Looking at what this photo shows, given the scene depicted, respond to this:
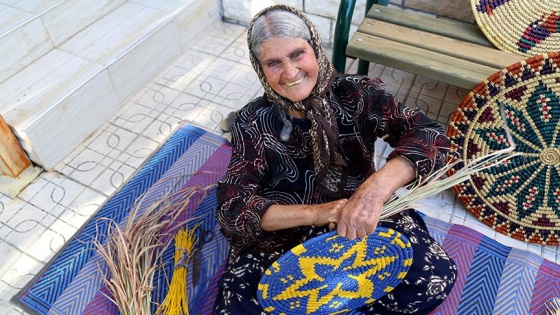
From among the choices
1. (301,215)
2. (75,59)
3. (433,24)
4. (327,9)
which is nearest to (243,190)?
(301,215)

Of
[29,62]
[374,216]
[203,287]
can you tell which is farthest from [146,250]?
[29,62]

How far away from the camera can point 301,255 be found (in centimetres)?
121

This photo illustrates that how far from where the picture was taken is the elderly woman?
4.06ft

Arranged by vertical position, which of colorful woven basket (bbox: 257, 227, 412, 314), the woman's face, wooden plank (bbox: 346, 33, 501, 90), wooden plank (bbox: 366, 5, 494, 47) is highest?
the woman's face

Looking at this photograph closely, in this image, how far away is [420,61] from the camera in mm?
1980

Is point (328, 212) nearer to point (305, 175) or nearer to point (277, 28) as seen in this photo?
point (305, 175)

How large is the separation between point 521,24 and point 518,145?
563mm

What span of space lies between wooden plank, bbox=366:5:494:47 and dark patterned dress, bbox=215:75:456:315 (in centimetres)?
90

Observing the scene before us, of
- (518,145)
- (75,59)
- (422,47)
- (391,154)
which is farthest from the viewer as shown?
(75,59)

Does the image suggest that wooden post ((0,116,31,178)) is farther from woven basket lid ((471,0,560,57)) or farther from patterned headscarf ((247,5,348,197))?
woven basket lid ((471,0,560,57))

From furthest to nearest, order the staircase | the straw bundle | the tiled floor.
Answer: the staircase
the tiled floor
the straw bundle

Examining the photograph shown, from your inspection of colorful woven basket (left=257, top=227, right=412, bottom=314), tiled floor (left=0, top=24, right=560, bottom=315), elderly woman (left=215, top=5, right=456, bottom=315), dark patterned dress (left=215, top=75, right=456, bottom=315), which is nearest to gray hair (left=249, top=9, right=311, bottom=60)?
elderly woman (left=215, top=5, right=456, bottom=315)

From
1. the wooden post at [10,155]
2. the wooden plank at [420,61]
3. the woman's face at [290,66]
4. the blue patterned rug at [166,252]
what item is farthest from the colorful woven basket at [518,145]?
the wooden post at [10,155]

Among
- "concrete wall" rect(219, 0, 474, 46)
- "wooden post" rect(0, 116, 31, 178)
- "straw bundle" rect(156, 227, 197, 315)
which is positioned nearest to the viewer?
"straw bundle" rect(156, 227, 197, 315)
